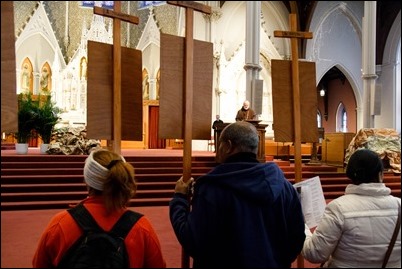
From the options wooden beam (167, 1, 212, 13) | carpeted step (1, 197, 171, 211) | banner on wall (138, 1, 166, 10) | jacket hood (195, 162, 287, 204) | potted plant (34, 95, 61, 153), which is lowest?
carpeted step (1, 197, 171, 211)

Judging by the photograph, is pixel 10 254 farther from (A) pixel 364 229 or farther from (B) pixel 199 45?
(A) pixel 364 229

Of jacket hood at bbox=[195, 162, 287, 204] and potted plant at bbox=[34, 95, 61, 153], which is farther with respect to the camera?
potted plant at bbox=[34, 95, 61, 153]

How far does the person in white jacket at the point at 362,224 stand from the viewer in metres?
1.70

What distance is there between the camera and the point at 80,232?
4.43 ft

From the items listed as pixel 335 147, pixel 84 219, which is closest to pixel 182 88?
pixel 84 219

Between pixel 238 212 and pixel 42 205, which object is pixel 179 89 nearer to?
pixel 238 212

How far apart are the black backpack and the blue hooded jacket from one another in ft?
0.97

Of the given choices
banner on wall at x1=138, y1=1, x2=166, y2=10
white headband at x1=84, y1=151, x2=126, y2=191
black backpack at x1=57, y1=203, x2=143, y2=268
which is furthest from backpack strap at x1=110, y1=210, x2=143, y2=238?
banner on wall at x1=138, y1=1, x2=166, y2=10

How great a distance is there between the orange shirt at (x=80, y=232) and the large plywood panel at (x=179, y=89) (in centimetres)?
86

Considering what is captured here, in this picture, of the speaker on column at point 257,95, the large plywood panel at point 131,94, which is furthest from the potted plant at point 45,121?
the large plywood panel at point 131,94

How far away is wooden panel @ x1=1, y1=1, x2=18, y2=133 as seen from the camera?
168cm

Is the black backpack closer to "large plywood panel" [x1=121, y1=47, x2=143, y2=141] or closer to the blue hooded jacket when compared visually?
the blue hooded jacket

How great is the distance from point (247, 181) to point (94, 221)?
561 mm

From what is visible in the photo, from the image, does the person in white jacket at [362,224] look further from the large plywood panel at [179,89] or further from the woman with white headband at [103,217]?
the large plywood panel at [179,89]
